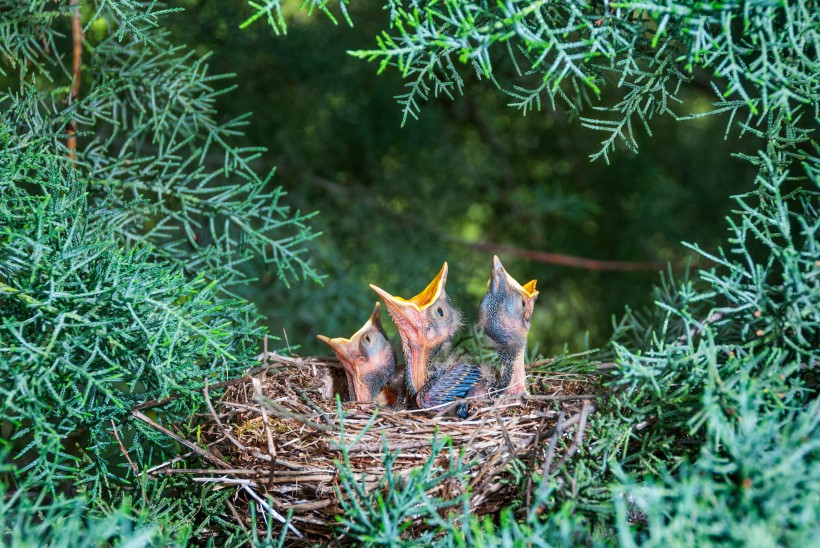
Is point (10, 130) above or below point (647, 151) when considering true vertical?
above

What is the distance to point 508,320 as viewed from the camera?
1.16 meters

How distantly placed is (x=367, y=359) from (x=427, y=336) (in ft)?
0.36

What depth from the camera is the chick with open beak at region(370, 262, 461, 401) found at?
121 cm

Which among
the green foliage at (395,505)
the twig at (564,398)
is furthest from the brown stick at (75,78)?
the twig at (564,398)

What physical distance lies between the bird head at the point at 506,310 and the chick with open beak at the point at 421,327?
0.28 feet

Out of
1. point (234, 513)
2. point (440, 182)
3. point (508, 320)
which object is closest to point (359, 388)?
point (508, 320)

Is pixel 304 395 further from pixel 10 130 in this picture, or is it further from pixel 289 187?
pixel 289 187

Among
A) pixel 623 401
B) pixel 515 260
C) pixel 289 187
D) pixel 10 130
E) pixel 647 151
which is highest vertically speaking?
pixel 10 130

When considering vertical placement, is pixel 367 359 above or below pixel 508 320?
below

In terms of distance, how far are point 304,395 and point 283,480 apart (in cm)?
22

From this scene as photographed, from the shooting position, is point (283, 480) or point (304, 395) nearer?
point (283, 480)

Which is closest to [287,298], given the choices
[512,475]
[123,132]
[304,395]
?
[123,132]

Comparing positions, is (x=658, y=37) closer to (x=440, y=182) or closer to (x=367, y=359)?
(x=367, y=359)

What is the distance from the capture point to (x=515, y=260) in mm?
2453
